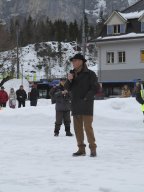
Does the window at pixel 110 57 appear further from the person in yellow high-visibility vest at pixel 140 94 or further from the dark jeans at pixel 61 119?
the person in yellow high-visibility vest at pixel 140 94

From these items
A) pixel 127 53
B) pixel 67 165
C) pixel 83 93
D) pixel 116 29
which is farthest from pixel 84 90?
pixel 116 29

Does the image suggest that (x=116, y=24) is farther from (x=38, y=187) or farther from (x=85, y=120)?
(x=38, y=187)

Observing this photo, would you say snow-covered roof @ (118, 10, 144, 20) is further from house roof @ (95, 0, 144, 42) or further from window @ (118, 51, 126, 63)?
window @ (118, 51, 126, 63)

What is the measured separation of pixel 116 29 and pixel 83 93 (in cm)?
3806

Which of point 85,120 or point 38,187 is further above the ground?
point 85,120

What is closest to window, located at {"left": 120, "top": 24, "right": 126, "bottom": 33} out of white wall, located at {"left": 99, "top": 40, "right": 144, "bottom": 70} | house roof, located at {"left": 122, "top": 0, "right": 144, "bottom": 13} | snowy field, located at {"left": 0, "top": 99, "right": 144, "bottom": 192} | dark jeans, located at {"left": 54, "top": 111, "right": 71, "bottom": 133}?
white wall, located at {"left": 99, "top": 40, "right": 144, "bottom": 70}

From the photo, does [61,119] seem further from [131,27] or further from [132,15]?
[132,15]

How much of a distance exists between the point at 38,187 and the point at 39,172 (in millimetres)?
1072

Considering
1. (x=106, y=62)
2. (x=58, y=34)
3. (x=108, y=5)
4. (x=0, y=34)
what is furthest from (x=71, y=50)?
(x=108, y=5)

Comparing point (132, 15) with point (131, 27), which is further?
point (132, 15)

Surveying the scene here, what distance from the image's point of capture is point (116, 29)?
151ft

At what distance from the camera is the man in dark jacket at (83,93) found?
8.61 m

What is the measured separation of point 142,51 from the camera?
45312 millimetres

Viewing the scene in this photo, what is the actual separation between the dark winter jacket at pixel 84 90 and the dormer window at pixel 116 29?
3756 cm
